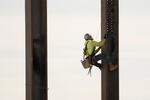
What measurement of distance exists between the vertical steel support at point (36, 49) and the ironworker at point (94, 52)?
1.08 metres

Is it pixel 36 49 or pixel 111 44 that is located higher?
pixel 111 44

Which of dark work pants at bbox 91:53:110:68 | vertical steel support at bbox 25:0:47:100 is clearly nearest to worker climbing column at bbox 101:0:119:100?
dark work pants at bbox 91:53:110:68

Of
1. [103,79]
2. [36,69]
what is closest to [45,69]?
[36,69]

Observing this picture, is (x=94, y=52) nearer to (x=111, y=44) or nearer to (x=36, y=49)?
(x=111, y=44)

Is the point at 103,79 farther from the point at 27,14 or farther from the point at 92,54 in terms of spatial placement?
the point at 27,14

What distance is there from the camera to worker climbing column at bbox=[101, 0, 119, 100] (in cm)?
1617

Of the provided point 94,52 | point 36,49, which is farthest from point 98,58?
point 36,49

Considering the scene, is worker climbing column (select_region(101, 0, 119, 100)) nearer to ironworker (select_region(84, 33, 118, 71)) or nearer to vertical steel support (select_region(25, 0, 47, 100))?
ironworker (select_region(84, 33, 118, 71))

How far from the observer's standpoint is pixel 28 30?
16141 mm

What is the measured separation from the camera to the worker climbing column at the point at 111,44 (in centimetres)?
1617

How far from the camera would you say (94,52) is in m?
16.1

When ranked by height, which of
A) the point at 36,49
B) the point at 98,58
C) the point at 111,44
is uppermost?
the point at 111,44

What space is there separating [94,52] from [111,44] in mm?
439

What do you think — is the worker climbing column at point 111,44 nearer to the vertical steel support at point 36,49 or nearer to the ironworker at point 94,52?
the ironworker at point 94,52
